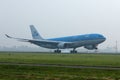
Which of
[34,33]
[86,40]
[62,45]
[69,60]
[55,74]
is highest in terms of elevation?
[34,33]

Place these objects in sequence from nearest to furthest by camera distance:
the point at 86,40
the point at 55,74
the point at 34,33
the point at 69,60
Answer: the point at 55,74 → the point at 69,60 → the point at 86,40 → the point at 34,33

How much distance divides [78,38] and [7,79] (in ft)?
283

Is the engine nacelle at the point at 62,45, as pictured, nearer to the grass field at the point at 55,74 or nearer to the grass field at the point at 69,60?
the grass field at the point at 69,60

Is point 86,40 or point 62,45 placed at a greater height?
point 86,40

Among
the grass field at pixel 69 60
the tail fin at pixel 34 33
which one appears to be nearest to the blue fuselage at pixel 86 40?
the tail fin at pixel 34 33

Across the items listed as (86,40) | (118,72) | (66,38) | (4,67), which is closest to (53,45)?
(66,38)

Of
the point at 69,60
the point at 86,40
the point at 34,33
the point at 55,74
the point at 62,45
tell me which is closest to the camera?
the point at 55,74

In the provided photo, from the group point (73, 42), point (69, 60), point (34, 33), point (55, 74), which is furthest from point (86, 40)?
point (55, 74)

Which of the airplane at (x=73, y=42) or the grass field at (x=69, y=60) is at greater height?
the airplane at (x=73, y=42)

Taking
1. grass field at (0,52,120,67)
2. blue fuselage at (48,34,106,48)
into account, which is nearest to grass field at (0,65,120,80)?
grass field at (0,52,120,67)

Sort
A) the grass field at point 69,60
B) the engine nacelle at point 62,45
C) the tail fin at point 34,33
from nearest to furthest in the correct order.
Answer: the grass field at point 69,60 → the engine nacelle at point 62,45 → the tail fin at point 34,33

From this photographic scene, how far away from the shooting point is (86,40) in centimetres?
11581

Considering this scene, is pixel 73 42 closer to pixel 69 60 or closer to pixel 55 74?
pixel 69 60

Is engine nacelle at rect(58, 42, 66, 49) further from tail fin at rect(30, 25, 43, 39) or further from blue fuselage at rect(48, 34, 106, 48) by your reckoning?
tail fin at rect(30, 25, 43, 39)
